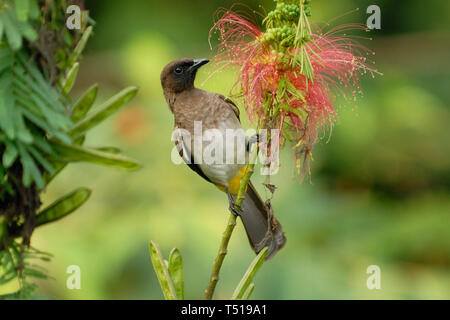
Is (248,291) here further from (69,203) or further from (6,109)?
(6,109)

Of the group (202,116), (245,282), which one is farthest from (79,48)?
(202,116)

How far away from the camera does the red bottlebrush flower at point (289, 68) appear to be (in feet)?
3.45

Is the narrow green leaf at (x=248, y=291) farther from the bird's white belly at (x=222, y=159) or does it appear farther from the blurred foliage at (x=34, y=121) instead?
the bird's white belly at (x=222, y=159)

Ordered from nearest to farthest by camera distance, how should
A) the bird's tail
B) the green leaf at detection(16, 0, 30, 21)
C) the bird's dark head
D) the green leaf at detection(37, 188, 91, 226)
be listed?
the green leaf at detection(16, 0, 30, 21)
the green leaf at detection(37, 188, 91, 226)
the bird's tail
the bird's dark head

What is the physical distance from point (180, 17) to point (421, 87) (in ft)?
5.91

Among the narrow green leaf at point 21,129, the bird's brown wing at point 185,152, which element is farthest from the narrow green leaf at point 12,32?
the bird's brown wing at point 185,152

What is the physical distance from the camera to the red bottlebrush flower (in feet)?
3.45

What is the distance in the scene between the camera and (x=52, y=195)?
322 cm

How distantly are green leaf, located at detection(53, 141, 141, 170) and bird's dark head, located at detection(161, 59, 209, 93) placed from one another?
2.32 ft

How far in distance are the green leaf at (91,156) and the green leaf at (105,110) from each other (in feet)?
0.11

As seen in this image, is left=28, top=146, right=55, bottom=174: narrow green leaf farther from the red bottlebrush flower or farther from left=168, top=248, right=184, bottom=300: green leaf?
the red bottlebrush flower

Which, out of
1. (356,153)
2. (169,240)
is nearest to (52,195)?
(169,240)

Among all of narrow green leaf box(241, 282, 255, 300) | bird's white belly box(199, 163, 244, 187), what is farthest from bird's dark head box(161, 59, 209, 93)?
narrow green leaf box(241, 282, 255, 300)
